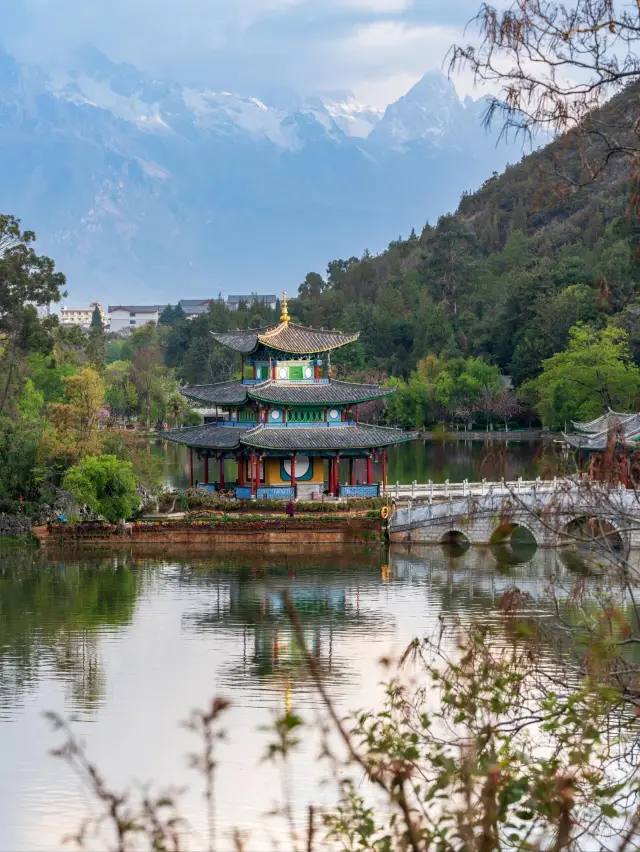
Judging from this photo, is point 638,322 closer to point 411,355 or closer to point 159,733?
point 411,355

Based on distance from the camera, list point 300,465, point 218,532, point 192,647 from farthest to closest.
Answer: point 300,465 → point 218,532 → point 192,647

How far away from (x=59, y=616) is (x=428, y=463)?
3865 cm

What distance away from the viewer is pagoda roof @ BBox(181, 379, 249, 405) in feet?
161

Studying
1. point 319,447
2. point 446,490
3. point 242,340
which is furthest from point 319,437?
point 242,340

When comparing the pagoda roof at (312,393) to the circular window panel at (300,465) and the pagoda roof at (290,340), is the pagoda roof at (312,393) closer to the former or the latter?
the pagoda roof at (290,340)

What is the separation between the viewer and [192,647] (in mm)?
31203

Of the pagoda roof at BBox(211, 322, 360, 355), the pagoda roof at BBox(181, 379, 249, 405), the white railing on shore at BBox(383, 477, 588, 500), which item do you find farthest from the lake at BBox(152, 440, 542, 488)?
the pagoda roof at BBox(211, 322, 360, 355)

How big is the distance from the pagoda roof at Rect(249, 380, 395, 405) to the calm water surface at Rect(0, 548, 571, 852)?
611cm

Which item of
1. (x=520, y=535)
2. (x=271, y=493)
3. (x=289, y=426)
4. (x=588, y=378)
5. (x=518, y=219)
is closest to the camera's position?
(x=271, y=493)

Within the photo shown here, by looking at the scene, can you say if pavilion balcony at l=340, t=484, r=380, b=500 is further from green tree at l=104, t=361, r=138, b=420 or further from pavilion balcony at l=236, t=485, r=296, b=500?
green tree at l=104, t=361, r=138, b=420

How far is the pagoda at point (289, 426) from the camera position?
1855 inches

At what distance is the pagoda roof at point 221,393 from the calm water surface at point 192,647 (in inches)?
289

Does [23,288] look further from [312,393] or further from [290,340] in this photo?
[312,393]

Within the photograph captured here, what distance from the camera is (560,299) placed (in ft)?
281
